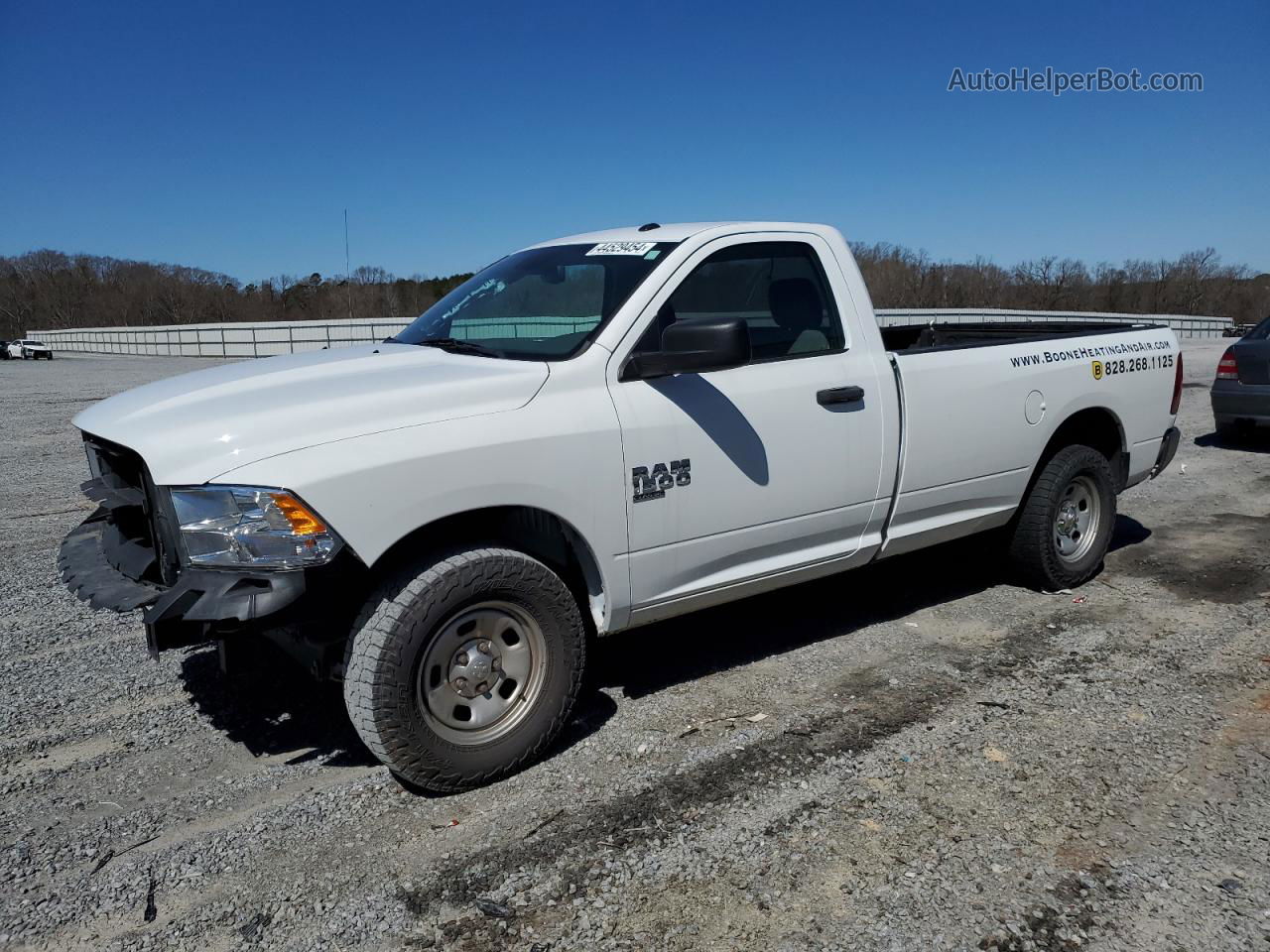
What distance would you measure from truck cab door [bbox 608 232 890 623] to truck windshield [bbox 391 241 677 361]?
0.70ft

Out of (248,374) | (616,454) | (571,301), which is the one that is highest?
(571,301)

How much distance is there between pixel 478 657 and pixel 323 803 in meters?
0.74

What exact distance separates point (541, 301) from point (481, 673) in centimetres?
169

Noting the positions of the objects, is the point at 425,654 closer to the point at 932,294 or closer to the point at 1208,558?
the point at 1208,558

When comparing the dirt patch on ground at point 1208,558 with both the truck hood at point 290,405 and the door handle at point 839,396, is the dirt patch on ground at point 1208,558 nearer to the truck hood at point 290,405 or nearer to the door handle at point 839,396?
the door handle at point 839,396

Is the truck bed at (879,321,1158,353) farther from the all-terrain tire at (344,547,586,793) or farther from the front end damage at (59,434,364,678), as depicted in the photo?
the front end damage at (59,434,364,678)

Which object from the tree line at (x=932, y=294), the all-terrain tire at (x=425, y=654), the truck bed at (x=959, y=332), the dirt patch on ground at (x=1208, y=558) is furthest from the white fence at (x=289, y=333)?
the all-terrain tire at (x=425, y=654)

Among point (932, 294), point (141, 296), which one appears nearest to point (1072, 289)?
point (932, 294)

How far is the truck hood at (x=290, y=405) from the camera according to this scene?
3072 millimetres

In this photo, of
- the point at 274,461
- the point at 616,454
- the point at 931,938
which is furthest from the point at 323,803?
the point at 931,938

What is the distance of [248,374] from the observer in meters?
3.73

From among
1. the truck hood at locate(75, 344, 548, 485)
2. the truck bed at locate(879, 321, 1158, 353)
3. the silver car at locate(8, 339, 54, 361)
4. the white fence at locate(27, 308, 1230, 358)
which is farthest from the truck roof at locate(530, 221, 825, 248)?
the silver car at locate(8, 339, 54, 361)

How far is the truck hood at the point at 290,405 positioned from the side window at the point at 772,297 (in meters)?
0.96

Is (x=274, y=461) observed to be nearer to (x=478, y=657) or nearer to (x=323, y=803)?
(x=478, y=657)
